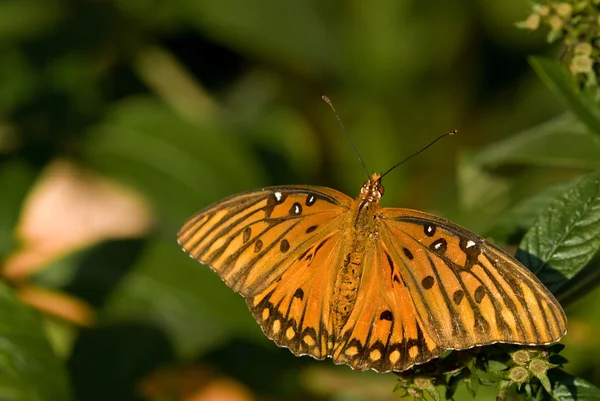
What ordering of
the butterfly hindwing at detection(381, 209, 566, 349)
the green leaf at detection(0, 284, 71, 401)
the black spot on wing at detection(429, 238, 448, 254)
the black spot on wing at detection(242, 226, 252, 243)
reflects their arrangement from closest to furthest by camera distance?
the butterfly hindwing at detection(381, 209, 566, 349) → the black spot on wing at detection(429, 238, 448, 254) → the black spot on wing at detection(242, 226, 252, 243) → the green leaf at detection(0, 284, 71, 401)

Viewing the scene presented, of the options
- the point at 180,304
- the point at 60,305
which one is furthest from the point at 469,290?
the point at 60,305

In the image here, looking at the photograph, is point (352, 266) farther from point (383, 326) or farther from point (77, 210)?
point (77, 210)

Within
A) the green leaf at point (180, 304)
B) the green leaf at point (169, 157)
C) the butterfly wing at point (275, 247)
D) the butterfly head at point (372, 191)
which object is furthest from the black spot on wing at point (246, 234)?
the green leaf at point (169, 157)

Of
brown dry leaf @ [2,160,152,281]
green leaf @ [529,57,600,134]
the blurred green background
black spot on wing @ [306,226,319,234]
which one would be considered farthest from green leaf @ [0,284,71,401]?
green leaf @ [529,57,600,134]

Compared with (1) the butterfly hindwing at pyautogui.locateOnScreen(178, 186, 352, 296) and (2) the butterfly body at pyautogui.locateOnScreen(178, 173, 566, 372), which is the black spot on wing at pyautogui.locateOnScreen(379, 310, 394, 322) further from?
(1) the butterfly hindwing at pyautogui.locateOnScreen(178, 186, 352, 296)

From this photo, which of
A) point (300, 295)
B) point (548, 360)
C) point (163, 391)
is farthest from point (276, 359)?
point (548, 360)

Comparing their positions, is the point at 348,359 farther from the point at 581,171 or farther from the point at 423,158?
the point at 423,158
